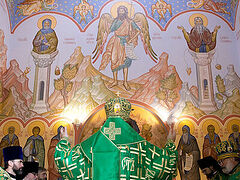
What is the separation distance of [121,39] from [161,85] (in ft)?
6.74

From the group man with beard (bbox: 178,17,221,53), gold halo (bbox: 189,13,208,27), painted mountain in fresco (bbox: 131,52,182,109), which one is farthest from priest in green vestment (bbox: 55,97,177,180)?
gold halo (bbox: 189,13,208,27)

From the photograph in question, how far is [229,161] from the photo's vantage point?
623 centimetres

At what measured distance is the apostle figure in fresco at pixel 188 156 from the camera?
9.18m

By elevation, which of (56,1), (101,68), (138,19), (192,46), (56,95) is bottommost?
(56,95)

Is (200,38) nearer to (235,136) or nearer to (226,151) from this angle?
(235,136)

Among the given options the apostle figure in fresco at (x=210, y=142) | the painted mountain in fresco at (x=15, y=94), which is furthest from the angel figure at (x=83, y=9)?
the apostle figure in fresco at (x=210, y=142)

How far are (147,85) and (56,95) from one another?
9.24ft

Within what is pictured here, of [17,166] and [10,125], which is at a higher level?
[10,125]

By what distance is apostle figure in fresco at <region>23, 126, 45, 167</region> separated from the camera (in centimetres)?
939

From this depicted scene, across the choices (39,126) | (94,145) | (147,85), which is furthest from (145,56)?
(94,145)

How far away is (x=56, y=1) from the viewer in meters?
11.3

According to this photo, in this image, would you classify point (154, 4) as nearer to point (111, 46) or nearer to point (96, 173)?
point (111, 46)

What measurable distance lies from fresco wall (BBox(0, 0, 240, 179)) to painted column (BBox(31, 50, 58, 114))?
0.03 m

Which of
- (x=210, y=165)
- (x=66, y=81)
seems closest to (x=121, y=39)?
(x=66, y=81)
